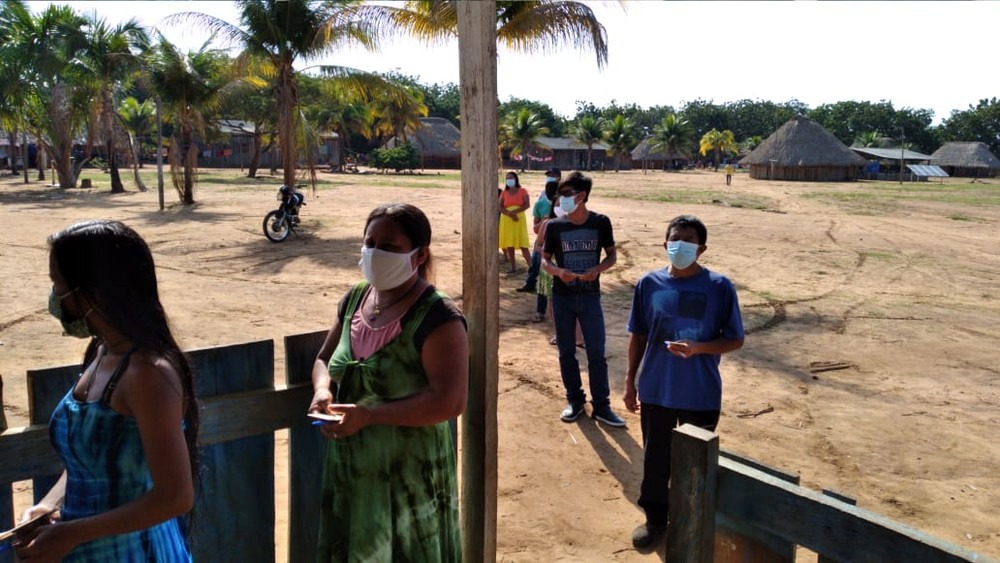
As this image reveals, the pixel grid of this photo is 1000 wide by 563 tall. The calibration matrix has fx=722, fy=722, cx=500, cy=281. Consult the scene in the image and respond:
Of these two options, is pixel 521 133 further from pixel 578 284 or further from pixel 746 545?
pixel 746 545

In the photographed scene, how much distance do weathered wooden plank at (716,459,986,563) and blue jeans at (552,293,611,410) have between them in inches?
132

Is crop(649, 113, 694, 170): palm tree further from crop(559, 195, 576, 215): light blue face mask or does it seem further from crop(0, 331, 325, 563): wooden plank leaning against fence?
crop(0, 331, 325, 563): wooden plank leaning against fence

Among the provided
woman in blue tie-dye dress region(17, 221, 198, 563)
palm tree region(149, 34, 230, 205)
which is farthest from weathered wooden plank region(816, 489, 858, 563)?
palm tree region(149, 34, 230, 205)

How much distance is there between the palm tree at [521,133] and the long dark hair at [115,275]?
57.4 metres

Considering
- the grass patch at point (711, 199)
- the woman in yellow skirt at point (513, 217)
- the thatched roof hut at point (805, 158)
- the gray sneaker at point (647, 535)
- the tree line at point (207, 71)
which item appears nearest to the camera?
the gray sneaker at point (647, 535)

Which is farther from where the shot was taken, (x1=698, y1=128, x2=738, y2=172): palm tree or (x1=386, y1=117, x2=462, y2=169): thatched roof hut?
(x1=698, y1=128, x2=738, y2=172): palm tree

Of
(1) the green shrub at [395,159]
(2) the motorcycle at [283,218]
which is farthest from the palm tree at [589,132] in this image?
(2) the motorcycle at [283,218]

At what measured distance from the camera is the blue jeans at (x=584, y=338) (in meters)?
5.19

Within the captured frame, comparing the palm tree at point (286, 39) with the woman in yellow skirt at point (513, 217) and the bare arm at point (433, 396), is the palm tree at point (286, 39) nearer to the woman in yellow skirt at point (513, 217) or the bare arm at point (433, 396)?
the woman in yellow skirt at point (513, 217)

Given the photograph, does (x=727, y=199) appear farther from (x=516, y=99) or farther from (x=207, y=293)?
(x=516, y=99)

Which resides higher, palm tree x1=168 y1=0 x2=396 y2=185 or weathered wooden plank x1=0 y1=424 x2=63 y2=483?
palm tree x1=168 y1=0 x2=396 y2=185

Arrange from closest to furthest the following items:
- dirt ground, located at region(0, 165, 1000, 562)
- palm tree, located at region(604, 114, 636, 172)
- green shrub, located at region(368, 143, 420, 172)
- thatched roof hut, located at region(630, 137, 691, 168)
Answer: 1. dirt ground, located at region(0, 165, 1000, 562)
2. green shrub, located at region(368, 143, 420, 172)
3. palm tree, located at region(604, 114, 636, 172)
4. thatched roof hut, located at region(630, 137, 691, 168)

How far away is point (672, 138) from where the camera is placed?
66.0 m

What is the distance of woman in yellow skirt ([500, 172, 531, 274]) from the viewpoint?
10.1 metres
